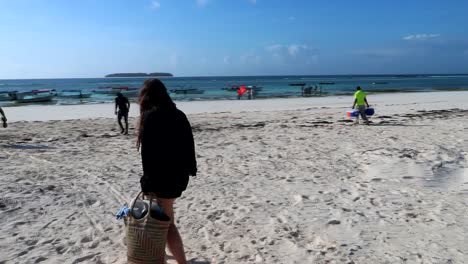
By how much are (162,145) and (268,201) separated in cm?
278

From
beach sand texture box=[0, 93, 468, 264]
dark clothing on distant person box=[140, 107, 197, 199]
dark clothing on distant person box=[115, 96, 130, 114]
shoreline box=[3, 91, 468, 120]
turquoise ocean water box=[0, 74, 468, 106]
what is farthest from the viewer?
turquoise ocean water box=[0, 74, 468, 106]

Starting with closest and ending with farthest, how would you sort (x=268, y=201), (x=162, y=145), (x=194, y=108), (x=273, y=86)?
(x=162, y=145), (x=268, y=201), (x=194, y=108), (x=273, y=86)

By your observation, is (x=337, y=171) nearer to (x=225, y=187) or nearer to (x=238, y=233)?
(x=225, y=187)

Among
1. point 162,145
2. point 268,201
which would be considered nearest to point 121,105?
point 268,201

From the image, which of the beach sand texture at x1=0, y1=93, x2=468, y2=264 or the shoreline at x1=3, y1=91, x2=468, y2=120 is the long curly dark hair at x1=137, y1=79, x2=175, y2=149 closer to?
the beach sand texture at x1=0, y1=93, x2=468, y2=264

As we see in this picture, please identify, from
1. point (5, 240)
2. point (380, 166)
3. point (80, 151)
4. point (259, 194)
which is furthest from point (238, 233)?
point (80, 151)

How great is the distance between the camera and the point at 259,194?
6.10m

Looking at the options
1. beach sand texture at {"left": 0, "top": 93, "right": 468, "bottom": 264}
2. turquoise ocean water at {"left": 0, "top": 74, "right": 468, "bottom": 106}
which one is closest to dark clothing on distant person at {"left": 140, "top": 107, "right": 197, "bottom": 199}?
beach sand texture at {"left": 0, "top": 93, "right": 468, "bottom": 264}

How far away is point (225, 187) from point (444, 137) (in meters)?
6.86

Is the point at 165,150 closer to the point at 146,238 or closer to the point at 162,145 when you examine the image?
the point at 162,145

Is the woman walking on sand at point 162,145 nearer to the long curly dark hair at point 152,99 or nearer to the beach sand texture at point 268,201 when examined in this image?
the long curly dark hair at point 152,99

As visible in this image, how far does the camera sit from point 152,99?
3354 mm

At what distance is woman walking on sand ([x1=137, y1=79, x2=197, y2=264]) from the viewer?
3279 mm

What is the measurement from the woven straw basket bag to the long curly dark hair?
66 centimetres
